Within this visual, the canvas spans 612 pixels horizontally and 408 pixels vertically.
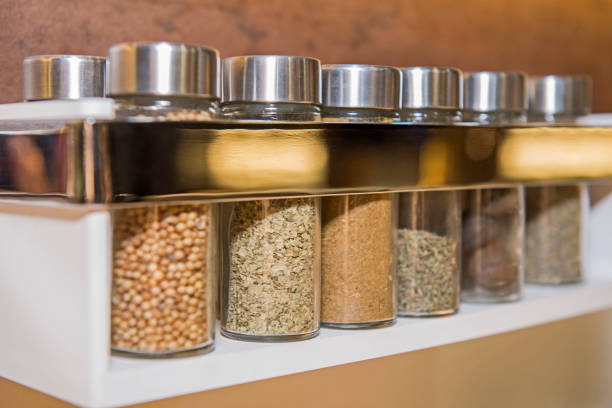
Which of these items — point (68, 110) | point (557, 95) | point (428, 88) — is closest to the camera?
point (68, 110)

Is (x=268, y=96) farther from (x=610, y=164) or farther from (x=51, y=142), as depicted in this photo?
(x=610, y=164)

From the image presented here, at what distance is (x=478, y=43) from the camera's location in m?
1.22

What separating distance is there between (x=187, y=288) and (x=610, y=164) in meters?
0.61

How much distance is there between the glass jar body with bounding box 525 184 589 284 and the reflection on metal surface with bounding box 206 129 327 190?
1.40 ft

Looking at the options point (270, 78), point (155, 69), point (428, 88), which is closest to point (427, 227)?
point (428, 88)

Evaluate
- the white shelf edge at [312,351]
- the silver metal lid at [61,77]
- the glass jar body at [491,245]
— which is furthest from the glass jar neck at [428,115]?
the silver metal lid at [61,77]

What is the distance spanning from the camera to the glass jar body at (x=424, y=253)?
82cm

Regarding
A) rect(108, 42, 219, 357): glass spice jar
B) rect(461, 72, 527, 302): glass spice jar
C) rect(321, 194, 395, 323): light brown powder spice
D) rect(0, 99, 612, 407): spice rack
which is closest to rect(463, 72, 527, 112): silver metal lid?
rect(461, 72, 527, 302): glass spice jar

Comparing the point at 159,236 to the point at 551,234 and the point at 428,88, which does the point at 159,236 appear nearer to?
the point at 428,88

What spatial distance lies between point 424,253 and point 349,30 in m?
0.37

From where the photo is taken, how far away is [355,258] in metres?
0.76

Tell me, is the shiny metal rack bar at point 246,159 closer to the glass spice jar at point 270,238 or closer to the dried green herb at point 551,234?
the glass spice jar at point 270,238

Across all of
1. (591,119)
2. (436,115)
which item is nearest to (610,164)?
(591,119)

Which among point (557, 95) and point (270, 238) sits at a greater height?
point (557, 95)
